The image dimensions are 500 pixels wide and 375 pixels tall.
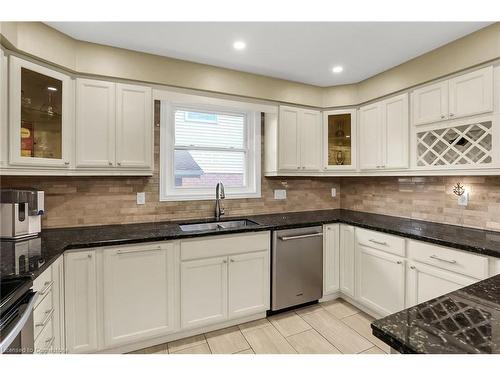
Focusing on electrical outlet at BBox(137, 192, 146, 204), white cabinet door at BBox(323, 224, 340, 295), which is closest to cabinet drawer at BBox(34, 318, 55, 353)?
electrical outlet at BBox(137, 192, 146, 204)

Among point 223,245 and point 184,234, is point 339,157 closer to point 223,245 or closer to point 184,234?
point 223,245

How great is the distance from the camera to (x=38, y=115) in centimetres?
195

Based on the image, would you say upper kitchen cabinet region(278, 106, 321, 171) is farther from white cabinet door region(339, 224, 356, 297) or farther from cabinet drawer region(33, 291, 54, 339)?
cabinet drawer region(33, 291, 54, 339)

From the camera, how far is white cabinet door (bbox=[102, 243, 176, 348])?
1.95 meters

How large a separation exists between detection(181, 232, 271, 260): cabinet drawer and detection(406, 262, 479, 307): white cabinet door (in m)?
1.24

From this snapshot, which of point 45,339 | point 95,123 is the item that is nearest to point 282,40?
point 95,123

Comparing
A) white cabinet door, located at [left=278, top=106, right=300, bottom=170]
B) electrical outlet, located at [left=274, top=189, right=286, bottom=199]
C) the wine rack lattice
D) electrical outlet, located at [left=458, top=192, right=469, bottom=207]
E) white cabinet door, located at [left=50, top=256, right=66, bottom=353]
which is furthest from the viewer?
electrical outlet, located at [left=274, top=189, right=286, bottom=199]

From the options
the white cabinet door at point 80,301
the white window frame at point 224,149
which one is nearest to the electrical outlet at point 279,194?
the white window frame at point 224,149

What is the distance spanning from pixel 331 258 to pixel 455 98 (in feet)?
6.04

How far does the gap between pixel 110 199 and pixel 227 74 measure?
5.55 ft

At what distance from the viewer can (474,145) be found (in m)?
2.12

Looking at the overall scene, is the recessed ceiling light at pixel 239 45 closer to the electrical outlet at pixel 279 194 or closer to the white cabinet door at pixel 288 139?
the white cabinet door at pixel 288 139

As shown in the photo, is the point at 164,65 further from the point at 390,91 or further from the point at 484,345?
the point at 484,345
